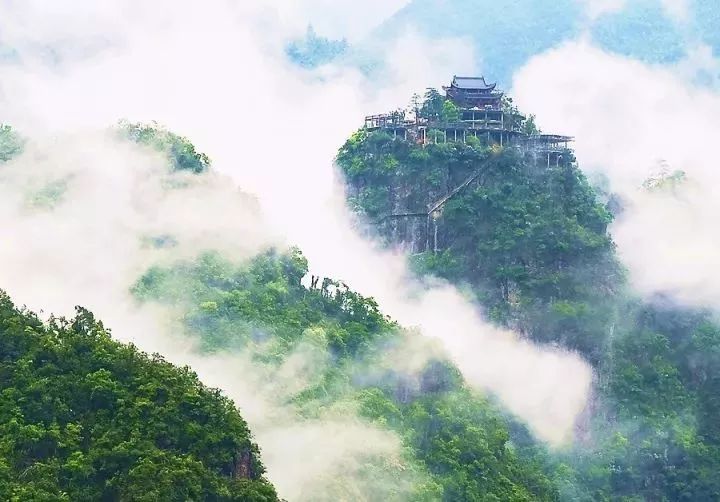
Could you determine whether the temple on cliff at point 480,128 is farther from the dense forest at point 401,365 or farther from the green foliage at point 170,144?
the green foliage at point 170,144

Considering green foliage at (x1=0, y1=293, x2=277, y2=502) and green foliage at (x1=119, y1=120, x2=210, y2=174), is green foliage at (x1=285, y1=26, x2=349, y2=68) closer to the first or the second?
green foliage at (x1=119, y1=120, x2=210, y2=174)

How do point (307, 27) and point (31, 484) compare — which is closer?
point (31, 484)

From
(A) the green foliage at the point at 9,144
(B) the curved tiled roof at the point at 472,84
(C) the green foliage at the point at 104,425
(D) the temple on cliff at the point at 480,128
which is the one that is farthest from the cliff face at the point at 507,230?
(C) the green foliage at the point at 104,425

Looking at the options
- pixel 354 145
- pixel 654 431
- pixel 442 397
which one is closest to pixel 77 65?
pixel 354 145

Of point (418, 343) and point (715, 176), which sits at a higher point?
point (715, 176)

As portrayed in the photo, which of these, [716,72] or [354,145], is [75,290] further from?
[716,72]

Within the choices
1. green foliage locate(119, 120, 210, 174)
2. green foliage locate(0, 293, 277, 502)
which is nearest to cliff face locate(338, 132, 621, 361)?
green foliage locate(119, 120, 210, 174)
